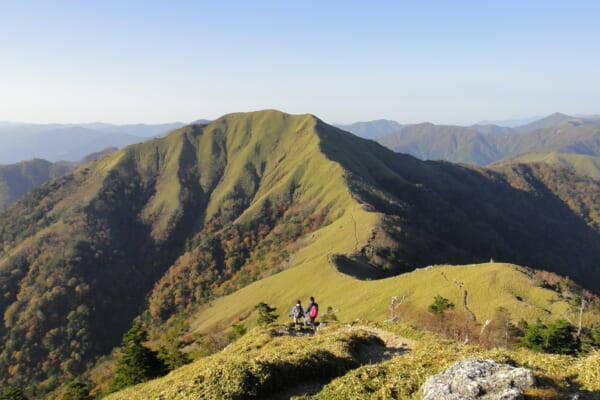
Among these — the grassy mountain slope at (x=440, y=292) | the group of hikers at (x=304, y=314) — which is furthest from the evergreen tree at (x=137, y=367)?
the grassy mountain slope at (x=440, y=292)

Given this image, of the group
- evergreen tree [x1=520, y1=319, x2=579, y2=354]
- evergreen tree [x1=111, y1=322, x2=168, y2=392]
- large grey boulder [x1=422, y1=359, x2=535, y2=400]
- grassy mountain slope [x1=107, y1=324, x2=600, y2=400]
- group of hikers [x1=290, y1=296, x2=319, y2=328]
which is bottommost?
evergreen tree [x1=111, y1=322, x2=168, y2=392]

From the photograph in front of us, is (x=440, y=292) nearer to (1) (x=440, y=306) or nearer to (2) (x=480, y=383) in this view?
(1) (x=440, y=306)

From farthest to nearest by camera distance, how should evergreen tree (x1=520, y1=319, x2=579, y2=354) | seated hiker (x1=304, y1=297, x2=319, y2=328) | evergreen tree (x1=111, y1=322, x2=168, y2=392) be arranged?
evergreen tree (x1=111, y1=322, x2=168, y2=392)
evergreen tree (x1=520, y1=319, x2=579, y2=354)
seated hiker (x1=304, y1=297, x2=319, y2=328)

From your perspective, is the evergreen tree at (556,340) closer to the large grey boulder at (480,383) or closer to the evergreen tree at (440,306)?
the evergreen tree at (440,306)

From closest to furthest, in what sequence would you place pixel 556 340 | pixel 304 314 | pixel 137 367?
1. pixel 304 314
2. pixel 556 340
3. pixel 137 367

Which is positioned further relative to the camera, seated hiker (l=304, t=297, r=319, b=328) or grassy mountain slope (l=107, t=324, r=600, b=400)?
seated hiker (l=304, t=297, r=319, b=328)

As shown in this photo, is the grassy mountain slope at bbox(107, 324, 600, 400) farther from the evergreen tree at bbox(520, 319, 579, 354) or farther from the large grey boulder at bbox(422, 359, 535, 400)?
the evergreen tree at bbox(520, 319, 579, 354)

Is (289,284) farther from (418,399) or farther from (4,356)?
(4,356)

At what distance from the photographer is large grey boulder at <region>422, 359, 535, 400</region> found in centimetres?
1377

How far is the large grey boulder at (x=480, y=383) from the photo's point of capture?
45.2 ft

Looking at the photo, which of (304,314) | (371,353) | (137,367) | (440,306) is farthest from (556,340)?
(137,367)

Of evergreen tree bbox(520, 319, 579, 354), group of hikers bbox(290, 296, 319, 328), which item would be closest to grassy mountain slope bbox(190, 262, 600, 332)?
evergreen tree bbox(520, 319, 579, 354)

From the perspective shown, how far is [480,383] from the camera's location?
46.4 feet

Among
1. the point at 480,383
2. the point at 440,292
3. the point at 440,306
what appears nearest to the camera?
the point at 480,383
